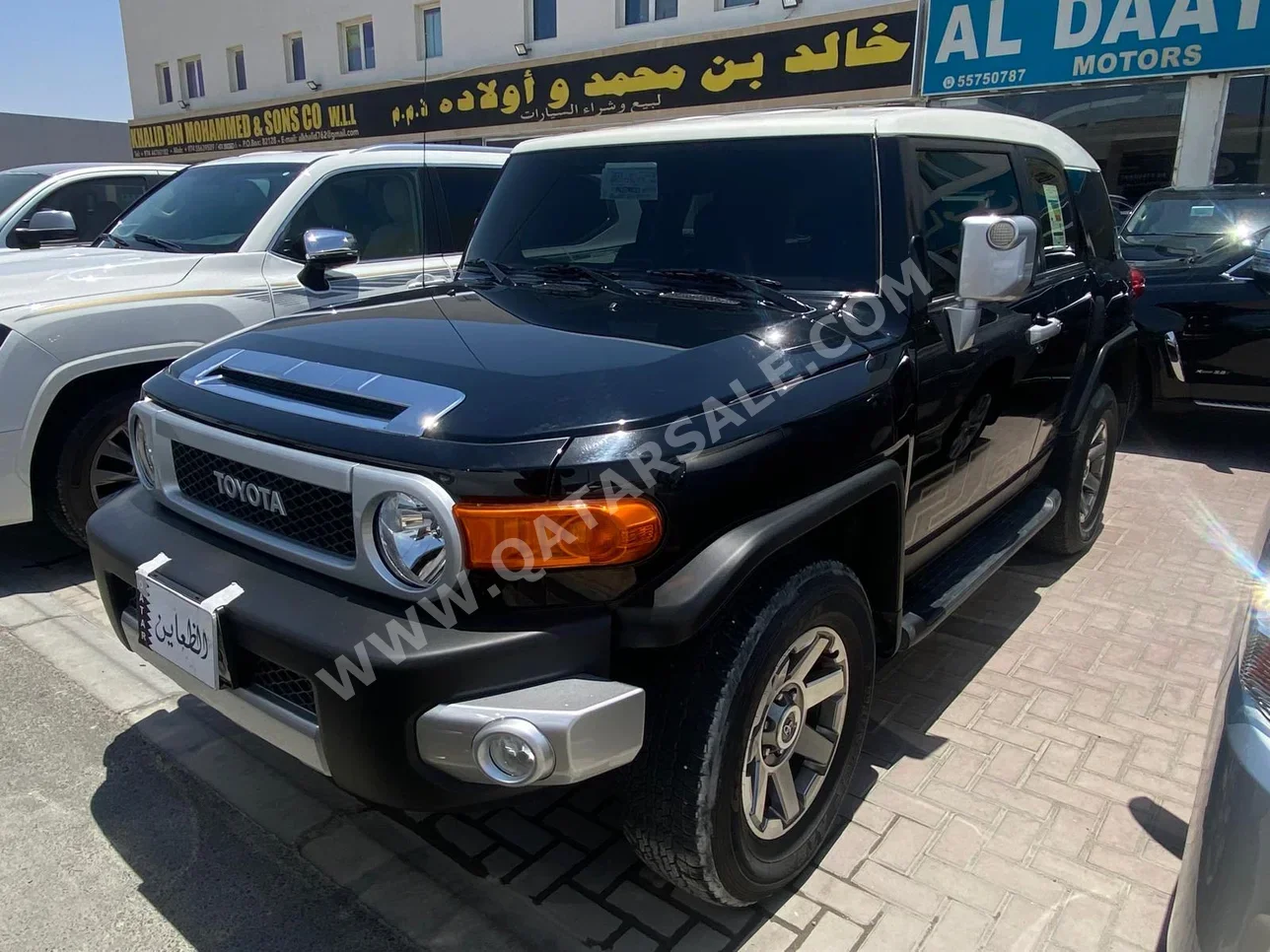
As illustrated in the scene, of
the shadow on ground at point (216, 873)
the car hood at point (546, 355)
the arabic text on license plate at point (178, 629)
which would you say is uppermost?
the car hood at point (546, 355)

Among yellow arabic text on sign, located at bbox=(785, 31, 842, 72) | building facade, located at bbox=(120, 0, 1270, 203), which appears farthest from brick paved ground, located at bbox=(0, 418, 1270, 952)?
yellow arabic text on sign, located at bbox=(785, 31, 842, 72)

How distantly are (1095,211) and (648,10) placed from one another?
41.8 ft

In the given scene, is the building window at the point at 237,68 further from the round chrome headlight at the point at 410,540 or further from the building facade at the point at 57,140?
the round chrome headlight at the point at 410,540

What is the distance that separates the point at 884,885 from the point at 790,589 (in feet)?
3.02

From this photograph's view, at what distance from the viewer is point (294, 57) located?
21703 millimetres

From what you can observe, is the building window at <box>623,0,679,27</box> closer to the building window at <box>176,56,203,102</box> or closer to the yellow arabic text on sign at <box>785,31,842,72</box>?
the yellow arabic text on sign at <box>785,31,842,72</box>

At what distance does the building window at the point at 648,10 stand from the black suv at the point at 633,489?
13.3m

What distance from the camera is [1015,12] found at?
11.9 meters

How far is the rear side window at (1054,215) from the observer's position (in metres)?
3.73

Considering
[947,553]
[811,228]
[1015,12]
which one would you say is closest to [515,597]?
[811,228]

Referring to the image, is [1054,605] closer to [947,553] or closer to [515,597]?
[947,553]

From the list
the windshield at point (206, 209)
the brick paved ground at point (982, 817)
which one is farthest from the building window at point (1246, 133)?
the windshield at point (206, 209)

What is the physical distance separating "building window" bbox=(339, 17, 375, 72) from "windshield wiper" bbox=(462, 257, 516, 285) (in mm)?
18708

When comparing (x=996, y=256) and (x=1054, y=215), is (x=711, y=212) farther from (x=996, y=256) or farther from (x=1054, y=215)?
(x=1054, y=215)
